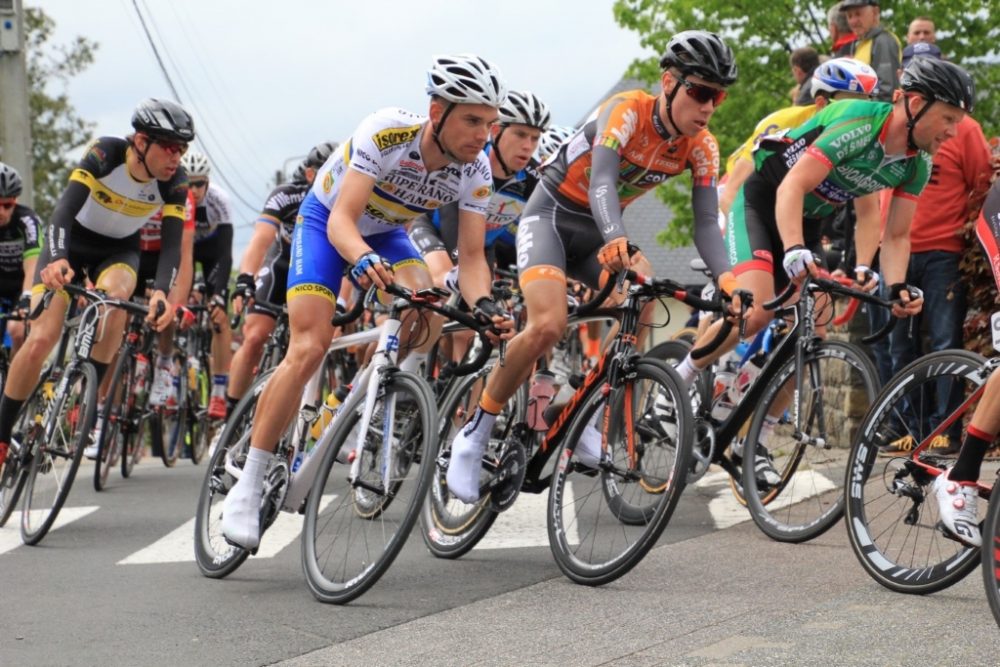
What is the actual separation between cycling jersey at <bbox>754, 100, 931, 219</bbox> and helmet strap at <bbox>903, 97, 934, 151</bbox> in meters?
0.08

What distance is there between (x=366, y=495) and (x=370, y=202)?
1.49m

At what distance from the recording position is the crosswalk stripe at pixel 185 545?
709 centimetres

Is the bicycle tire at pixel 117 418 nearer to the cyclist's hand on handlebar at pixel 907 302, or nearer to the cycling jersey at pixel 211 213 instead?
the cycling jersey at pixel 211 213

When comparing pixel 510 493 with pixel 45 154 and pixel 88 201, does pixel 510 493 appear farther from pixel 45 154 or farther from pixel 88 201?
pixel 45 154

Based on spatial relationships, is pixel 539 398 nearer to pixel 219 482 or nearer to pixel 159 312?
pixel 219 482

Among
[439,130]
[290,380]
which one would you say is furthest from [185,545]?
[439,130]

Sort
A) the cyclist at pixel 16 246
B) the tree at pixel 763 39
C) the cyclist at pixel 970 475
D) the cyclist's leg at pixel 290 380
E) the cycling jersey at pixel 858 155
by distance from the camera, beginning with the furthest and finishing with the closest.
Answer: the tree at pixel 763 39
the cyclist at pixel 16 246
the cycling jersey at pixel 858 155
the cyclist's leg at pixel 290 380
the cyclist at pixel 970 475

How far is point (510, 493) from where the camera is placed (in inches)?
250

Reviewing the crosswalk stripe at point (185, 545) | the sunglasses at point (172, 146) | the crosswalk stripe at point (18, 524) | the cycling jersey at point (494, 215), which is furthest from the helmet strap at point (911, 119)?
the crosswalk stripe at point (18, 524)

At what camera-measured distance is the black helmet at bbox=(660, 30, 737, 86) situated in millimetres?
6438

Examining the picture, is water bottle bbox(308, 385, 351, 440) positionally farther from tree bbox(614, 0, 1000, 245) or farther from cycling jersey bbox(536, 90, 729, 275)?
tree bbox(614, 0, 1000, 245)

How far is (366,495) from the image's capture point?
19.0ft

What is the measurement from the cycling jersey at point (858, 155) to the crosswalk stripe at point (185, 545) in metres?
3.24

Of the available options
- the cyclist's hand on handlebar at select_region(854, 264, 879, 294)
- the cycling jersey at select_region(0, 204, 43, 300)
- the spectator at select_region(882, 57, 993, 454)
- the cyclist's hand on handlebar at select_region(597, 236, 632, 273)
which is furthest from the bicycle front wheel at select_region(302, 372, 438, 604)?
the cycling jersey at select_region(0, 204, 43, 300)
